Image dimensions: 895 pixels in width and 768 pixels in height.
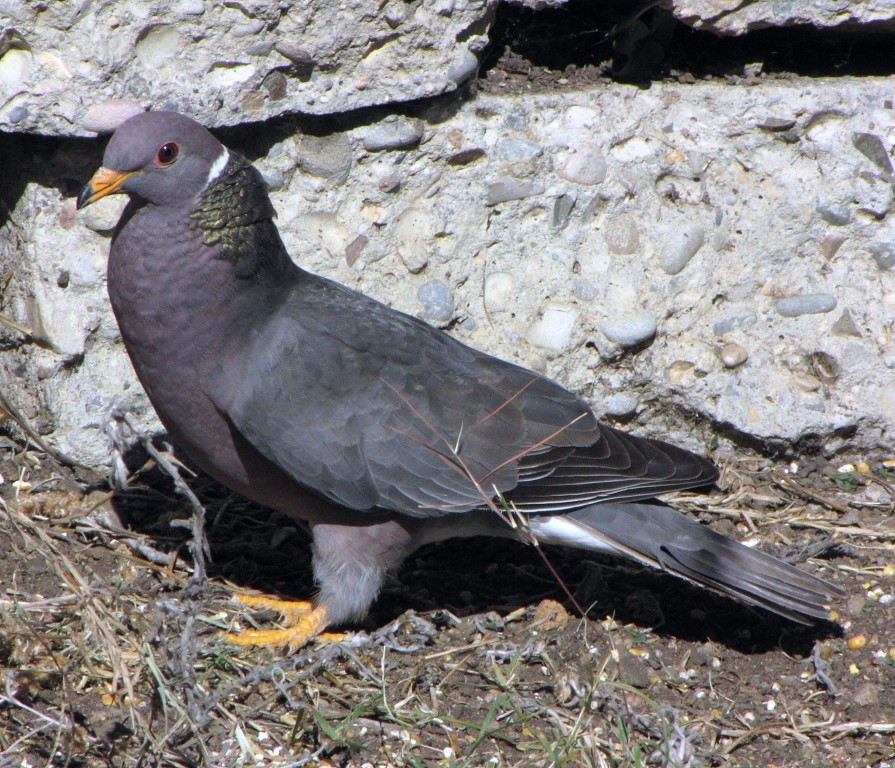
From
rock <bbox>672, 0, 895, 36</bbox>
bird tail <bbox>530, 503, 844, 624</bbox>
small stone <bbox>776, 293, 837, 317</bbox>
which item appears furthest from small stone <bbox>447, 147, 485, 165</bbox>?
bird tail <bbox>530, 503, 844, 624</bbox>

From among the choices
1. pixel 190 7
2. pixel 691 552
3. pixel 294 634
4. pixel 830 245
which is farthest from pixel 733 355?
pixel 190 7

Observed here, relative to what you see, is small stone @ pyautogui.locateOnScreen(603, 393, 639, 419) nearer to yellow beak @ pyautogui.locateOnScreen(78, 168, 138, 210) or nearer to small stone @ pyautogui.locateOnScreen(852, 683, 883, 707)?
small stone @ pyautogui.locateOnScreen(852, 683, 883, 707)

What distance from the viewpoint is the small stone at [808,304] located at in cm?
429

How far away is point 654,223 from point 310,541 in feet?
6.32

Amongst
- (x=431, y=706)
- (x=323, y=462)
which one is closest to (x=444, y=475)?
(x=323, y=462)

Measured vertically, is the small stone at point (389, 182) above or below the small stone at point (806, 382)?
above

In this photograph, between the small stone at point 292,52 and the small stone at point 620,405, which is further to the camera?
the small stone at point 620,405

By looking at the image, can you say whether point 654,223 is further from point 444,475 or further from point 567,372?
point 444,475

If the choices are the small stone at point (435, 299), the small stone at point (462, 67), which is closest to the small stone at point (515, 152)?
the small stone at point (462, 67)

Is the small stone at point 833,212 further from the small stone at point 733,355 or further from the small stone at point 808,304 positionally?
the small stone at point 733,355

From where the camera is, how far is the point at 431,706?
11.1 ft

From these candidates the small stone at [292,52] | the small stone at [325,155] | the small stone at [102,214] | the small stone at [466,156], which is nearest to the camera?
the small stone at [292,52]

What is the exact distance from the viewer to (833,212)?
427 centimetres

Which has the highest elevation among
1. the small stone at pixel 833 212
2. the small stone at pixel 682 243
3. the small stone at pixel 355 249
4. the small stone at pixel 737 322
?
the small stone at pixel 355 249
